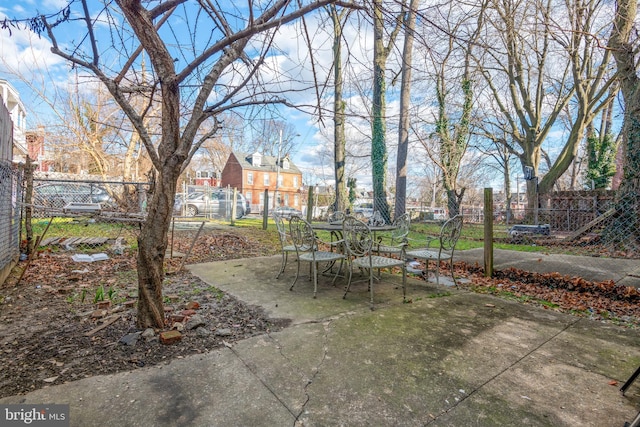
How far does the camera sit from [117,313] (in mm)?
2781

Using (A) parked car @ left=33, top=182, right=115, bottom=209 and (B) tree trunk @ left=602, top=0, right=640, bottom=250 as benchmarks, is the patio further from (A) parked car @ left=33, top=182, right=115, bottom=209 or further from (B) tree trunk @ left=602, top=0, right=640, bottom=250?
(A) parked car @ left=33, top=182, right=115, bottom=209

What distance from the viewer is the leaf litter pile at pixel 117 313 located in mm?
2010

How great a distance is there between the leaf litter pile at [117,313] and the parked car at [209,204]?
28.6 ft

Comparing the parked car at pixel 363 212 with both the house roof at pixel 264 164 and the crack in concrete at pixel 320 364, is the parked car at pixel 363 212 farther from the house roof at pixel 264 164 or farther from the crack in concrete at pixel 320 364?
the house roof at pixel 264 164

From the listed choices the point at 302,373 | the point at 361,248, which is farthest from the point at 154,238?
the point at 361,248

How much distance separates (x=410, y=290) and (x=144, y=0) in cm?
380

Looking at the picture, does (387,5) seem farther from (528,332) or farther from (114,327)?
(114,327)

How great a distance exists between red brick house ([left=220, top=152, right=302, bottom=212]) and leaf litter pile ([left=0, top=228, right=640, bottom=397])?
27923 millimetres

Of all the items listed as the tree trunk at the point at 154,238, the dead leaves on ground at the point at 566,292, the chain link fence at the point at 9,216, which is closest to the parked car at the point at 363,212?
the dead leaves on ground at the point at 566,292

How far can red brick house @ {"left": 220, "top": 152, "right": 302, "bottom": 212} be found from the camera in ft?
109

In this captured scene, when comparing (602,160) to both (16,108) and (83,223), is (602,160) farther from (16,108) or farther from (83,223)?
(16,108)

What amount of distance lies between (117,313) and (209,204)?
11792 mm

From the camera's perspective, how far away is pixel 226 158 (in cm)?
3466

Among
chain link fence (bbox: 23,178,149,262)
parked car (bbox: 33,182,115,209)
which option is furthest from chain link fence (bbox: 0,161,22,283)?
parked car (bbox: 33,182,115,209)
